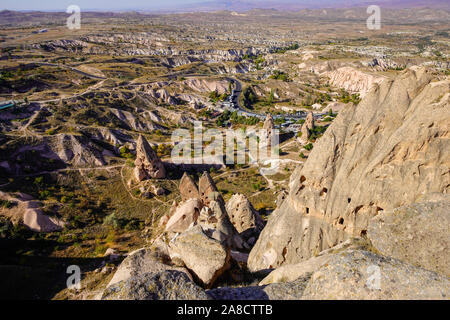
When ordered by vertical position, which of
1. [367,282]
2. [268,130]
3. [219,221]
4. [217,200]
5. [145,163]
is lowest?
[219,221]

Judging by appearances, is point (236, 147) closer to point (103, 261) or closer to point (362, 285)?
point (103, 261)

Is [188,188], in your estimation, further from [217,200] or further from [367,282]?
[367,282]

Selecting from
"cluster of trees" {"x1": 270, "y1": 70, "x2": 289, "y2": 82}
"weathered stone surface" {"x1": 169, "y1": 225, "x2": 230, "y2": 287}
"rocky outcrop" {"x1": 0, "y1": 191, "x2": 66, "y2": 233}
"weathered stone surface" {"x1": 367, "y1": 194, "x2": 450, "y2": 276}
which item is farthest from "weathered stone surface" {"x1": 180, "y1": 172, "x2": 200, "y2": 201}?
"cluster of trees" {"x1": 270, "y1": 70, "x2": 289, "y2": 82}

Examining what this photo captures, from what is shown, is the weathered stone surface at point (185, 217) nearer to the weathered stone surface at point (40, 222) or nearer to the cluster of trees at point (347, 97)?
the weathered stone surface at point (40, 222)

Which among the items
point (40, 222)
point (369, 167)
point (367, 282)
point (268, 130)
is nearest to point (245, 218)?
point (369, 167)

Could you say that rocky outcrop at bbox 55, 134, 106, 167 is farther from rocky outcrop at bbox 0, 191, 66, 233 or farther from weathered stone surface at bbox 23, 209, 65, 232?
weathered stone surface at bbox 23, 209, 65, 232
